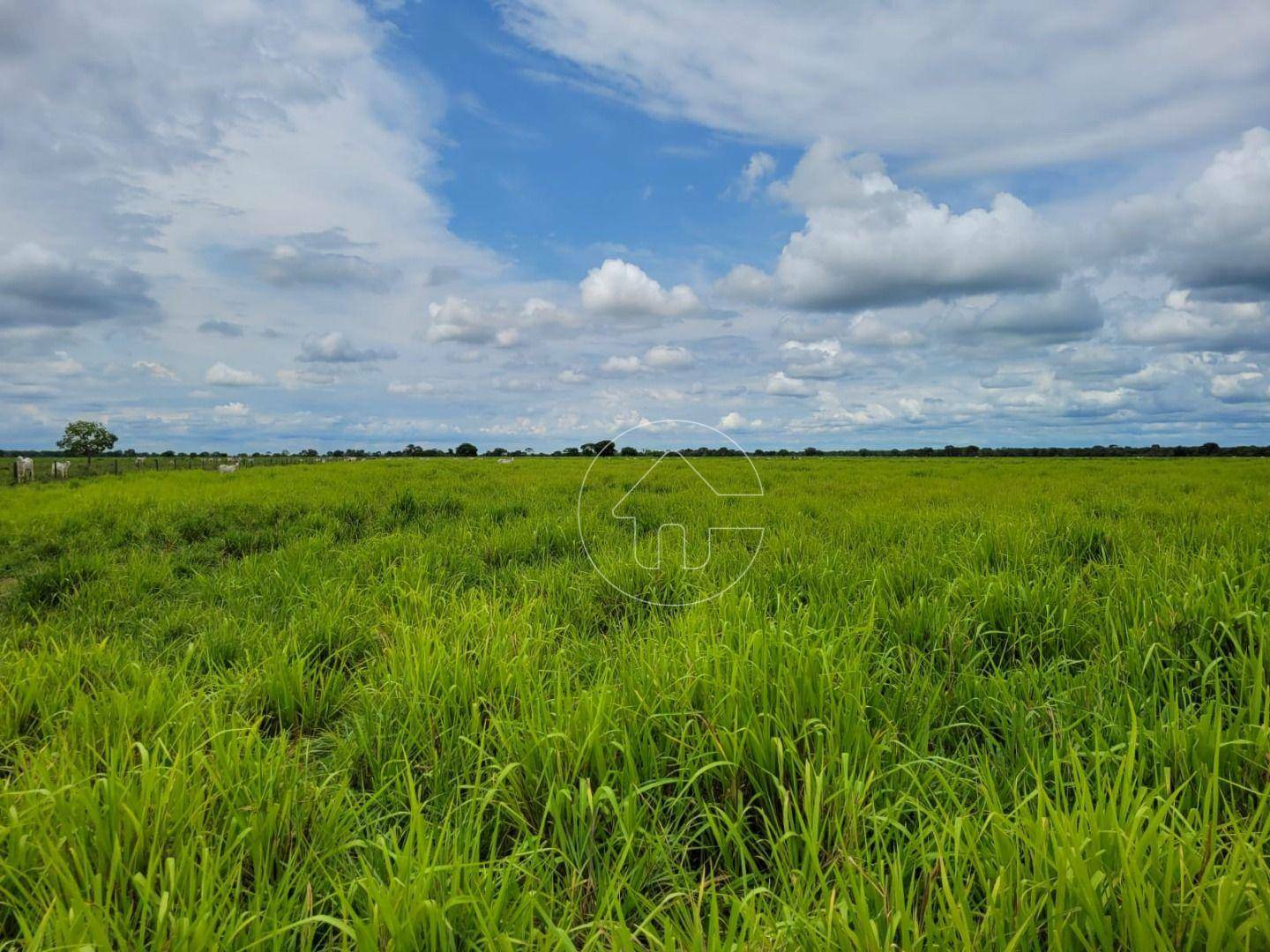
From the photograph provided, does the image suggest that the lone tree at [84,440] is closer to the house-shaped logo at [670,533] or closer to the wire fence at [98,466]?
the wire fence at [98,466]

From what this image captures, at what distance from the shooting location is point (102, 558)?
22.1ft

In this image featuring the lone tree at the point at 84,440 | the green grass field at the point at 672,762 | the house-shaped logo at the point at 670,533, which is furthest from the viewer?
the lone tree at the point at 84,440

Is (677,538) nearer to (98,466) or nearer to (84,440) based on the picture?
(98,466)

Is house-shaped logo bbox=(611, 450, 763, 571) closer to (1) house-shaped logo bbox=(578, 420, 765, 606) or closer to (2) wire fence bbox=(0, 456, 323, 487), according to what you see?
(1) house-shaped logo bbox=(578, 420, 765, 606)

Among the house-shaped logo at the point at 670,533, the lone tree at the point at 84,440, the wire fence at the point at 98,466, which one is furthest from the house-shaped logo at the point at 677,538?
the lone tree at the point at 84,440

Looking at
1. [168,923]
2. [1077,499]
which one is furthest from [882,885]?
[1077,499]

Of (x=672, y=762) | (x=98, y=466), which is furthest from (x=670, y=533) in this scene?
(x=98, y=466)

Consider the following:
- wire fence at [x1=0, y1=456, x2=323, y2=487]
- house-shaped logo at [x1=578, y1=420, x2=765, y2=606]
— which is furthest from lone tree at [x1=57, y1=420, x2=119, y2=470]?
house-shaped logo at [x1=578, y1=420, x2=765, y2=606]

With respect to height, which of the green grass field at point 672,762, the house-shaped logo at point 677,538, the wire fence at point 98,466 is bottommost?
the green grass field at point 672,762

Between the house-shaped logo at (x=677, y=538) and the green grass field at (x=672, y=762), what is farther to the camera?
the house-shaped logo at (x=677, y=538)

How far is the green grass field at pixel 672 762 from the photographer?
166 cm

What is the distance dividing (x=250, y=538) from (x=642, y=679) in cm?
729

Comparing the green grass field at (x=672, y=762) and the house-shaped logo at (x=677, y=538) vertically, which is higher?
the house-shaped logo at (x=677, y=538)

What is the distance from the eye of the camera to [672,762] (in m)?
2.51
